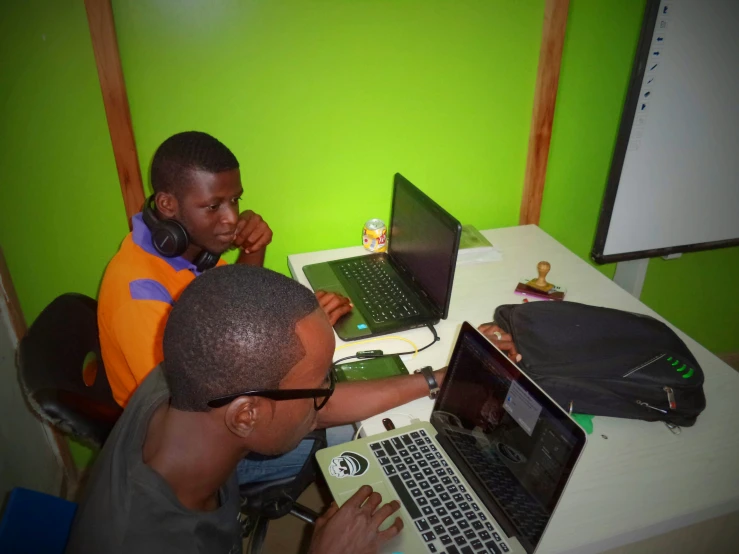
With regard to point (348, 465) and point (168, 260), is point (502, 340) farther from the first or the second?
point (168, 260)

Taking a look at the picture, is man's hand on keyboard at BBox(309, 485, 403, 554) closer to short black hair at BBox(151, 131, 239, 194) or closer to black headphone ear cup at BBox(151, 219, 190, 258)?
black headphone ear cup at BBox(151, 219, 190, 258)

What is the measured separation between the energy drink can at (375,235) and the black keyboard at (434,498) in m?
0.82

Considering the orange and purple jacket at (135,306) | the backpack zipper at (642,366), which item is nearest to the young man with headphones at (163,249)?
the orange and purple jacket at (135,306)

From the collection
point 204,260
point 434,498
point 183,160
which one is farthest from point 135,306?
point 434,498

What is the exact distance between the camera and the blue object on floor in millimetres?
843

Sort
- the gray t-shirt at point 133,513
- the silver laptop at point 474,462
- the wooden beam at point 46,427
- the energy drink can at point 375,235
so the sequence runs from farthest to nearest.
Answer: the energy drink can at point 375,235
the wooden beam at point 46,427
the silver laptop at point 474,462
the gray t-shirt at point 133,513

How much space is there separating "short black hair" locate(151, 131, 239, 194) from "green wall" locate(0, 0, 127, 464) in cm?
35

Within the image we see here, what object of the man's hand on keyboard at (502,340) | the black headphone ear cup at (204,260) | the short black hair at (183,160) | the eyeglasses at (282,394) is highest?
the short black hair at (183,160)

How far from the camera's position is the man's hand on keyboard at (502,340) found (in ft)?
3.93

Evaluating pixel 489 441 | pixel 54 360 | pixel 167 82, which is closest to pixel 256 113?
pixel 167 82

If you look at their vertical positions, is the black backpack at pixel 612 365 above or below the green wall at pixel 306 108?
below

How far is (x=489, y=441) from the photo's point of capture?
3.10 ft

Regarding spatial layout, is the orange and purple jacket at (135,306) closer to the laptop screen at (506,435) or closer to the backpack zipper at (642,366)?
the laptop screen at (506,435)

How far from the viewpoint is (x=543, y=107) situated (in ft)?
5.79
